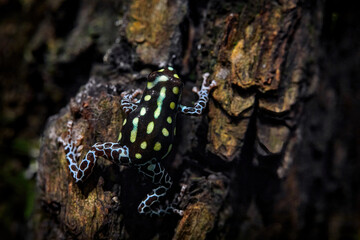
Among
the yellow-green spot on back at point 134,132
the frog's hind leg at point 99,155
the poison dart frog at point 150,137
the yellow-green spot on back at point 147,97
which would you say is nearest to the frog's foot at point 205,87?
the poison dart frog at point 150,137

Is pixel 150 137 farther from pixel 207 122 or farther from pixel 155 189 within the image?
pixel 207 122

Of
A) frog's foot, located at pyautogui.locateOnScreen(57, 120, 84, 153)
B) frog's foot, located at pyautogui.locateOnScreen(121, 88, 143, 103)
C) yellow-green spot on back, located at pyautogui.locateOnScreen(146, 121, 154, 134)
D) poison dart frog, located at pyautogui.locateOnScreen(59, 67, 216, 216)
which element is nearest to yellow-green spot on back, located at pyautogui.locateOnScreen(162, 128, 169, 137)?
poison dart frog, located at pyautogui.locateOnScreen(59, 67, 216, 216)

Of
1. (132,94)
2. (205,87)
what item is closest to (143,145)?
(132,94)

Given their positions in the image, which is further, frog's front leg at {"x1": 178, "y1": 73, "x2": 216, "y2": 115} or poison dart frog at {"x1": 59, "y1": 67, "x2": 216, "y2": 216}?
frog's front leg at {"x1": 178, "y1": 73, "x2": 216, "y2": 115}

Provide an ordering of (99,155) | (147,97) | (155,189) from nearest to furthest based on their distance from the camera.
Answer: (99,155) < (155,189) < (147,97)

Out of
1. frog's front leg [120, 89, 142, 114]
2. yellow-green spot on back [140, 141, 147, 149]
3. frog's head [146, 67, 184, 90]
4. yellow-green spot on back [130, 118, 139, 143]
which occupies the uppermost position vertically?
frog's head [146, 67, 184, 90]

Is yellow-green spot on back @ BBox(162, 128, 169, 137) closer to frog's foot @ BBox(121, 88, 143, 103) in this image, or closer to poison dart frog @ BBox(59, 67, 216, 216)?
poison dart frog @ BBox(59, 67, 216, 216)

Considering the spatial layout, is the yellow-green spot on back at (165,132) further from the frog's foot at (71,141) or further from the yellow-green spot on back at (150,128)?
the frog's foot at (71,141)

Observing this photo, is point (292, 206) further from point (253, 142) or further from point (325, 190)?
point (253, 142)
